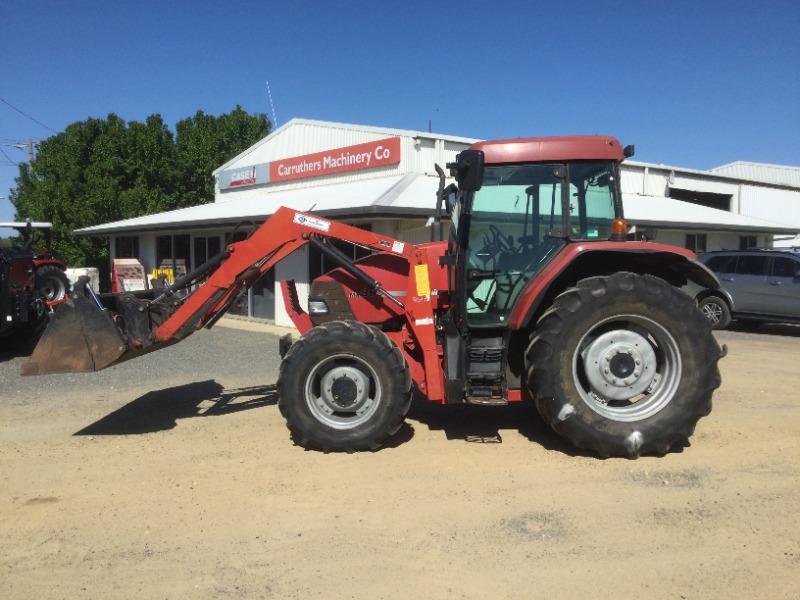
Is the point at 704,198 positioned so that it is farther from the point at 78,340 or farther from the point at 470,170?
the point at 78,340

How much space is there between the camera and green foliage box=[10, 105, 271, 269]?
2803 centimetres

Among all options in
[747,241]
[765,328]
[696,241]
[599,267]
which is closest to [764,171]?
[747,241]

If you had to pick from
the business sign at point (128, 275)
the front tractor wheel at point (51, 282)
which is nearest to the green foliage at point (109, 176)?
the business sign at point (128, 275)

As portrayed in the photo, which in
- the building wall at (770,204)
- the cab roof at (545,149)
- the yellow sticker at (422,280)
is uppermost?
the building wall at (770,204)

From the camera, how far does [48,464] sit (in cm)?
525

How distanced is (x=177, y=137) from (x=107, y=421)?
29716 millimetres

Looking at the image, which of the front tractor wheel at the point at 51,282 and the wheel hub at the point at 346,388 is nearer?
the wheel hub at the point at 346,388

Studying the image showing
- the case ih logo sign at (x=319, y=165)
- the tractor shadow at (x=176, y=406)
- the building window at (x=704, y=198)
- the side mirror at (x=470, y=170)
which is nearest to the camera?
the side mirror at (x=470, y=170)

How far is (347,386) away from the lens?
5430 mm

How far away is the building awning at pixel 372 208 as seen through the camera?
12.1 meters

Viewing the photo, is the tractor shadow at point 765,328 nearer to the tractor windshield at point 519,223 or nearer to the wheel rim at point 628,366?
the wheel rim at point 628,366

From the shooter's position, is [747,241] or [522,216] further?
[747,241]

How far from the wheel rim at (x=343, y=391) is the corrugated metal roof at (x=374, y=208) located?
4.31m

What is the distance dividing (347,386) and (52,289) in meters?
10.3
